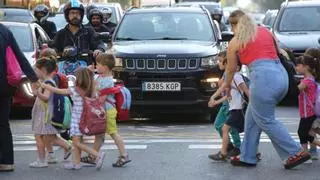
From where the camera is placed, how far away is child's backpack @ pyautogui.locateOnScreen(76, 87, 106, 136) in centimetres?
885

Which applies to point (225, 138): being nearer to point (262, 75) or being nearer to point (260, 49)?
point (262, 75)

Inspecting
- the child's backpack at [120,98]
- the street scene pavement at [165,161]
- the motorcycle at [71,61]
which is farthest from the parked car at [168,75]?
the child's backpack at [120,98]

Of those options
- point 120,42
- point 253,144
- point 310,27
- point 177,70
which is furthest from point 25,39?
point 253,144

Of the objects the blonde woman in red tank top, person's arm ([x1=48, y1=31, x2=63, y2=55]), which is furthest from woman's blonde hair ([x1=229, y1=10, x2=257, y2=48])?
person's arm ([x1=48, y1=31, x2=63, y2=55])

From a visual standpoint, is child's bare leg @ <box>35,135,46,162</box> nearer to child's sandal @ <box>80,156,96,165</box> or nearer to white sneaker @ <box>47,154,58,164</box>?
white sneaker @ <box>47,154,58,164</box>

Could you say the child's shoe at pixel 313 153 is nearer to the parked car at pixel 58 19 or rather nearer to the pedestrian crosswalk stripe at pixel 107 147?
the pedestrian crosswalk stripe at pixel 107 147

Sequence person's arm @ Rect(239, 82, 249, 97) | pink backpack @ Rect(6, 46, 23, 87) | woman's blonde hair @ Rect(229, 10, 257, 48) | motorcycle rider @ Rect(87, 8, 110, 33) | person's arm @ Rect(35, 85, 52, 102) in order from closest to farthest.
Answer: woman's blonde hair @ Rect(229, 10, 257, 48) → pink backpack @ Rect(6, 46, 23, 87) → person's arm @ Rect(35, 85, 52, 102) → person's arm @ Rect(239, 82, 249, 97) → motorcycle rider @ Rect(87, 8, 110, 33)

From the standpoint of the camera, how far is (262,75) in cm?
862

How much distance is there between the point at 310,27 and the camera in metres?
17.2

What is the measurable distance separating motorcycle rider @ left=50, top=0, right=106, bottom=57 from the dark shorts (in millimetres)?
2810

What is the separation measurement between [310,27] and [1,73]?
9.74m

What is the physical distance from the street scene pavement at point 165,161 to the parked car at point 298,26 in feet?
12.4

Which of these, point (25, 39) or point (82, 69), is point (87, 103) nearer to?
point (82, 69)

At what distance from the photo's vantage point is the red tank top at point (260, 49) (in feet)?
28.3
